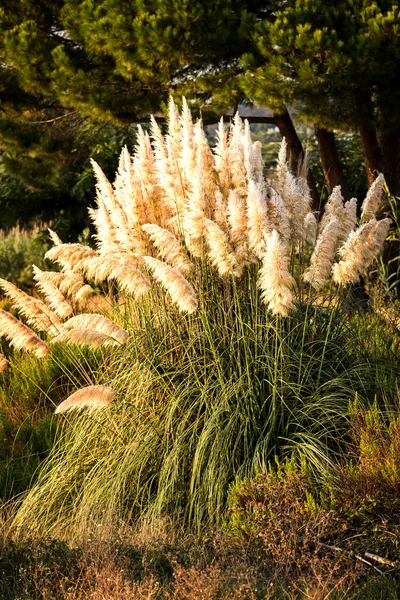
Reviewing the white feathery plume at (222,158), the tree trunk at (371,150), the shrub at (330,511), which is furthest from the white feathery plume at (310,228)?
the tree trunk at (371,150)

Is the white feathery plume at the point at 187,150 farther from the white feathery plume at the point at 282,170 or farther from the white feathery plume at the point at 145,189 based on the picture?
the white feathery plume at the point at 282,170

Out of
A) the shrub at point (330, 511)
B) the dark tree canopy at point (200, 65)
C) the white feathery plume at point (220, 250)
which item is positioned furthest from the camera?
the dark tree canopy at point (200, 65)

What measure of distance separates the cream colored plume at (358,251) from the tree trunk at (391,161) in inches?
215

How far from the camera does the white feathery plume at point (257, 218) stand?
4.86 metres

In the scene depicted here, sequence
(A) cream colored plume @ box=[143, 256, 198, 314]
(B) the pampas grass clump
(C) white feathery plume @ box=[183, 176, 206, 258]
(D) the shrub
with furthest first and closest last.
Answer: (C) white feathery plume @ box=[183, 176, 206, 258] → (B) the pampas grass clump → (A) cream colored plume @ box=[143, 256, 198, 314] → (D) the shrub

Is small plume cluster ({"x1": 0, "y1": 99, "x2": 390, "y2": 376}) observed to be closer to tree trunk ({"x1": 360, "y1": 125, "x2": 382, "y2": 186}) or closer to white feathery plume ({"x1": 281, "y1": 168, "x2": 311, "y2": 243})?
white feathery plume ({"x1": 281, "y1": 168, "x2": 311, "y2": 243})

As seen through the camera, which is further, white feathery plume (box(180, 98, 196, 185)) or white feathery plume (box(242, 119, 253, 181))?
white feathery plume (box(180, 98, 196, 185))

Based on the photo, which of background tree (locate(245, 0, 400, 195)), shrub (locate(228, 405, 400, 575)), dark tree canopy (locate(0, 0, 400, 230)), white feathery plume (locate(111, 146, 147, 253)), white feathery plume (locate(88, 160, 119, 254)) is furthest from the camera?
dark tree canopy (locate(0, 0, 400, 230))

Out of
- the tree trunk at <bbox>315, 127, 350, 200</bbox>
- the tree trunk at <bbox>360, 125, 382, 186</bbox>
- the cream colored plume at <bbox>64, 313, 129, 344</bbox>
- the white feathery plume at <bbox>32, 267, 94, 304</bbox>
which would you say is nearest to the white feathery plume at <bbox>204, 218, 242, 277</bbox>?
the cream colored plume at <bbox>64, 313, 129, 344</bbox>

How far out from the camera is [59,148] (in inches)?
436

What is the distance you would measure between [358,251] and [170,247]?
3.66 ft

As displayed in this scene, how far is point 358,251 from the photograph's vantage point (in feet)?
16.6

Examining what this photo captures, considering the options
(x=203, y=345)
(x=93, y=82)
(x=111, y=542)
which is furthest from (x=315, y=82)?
(x=111, y=542)

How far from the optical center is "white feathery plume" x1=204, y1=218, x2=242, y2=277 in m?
4.93
